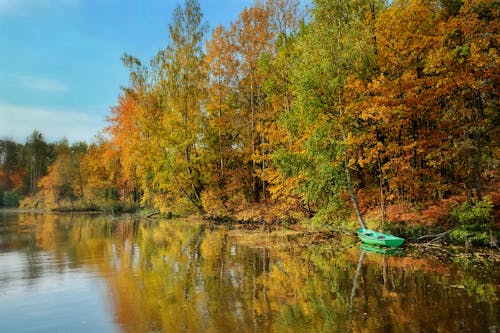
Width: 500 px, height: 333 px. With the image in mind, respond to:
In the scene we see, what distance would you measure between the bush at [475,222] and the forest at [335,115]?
113 mm

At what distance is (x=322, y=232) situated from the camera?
2445cm

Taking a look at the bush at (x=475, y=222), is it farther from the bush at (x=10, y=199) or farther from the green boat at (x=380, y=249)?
the bush at (x=10, y=199)

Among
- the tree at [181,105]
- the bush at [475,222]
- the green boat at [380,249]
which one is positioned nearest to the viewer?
the bush at [475,222]

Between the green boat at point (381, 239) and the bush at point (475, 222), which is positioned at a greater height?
the bush at point (475, 222)

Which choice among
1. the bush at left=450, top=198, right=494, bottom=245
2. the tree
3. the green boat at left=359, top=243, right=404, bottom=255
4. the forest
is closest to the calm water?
the green boat at left=359, top=243, right=404, bottom=255

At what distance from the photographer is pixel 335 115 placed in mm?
22141

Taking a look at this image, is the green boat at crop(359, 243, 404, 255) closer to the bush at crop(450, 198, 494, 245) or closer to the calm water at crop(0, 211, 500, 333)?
the calm water at crop(0, 211, 500, 333)

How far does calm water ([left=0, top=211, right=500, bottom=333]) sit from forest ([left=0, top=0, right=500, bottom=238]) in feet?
17.5

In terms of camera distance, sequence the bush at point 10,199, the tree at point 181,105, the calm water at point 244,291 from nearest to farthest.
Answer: the calm water at point 244,291
the tree at point 181,105
the bush at point 10,199

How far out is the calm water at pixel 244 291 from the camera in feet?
27.3

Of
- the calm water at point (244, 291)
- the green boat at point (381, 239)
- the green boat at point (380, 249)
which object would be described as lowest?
the green boat at point (380, 249)

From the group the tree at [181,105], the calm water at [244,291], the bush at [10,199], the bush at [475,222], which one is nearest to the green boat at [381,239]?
the calm water at [244,291]

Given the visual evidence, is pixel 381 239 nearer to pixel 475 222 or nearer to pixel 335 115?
pixel 475 222

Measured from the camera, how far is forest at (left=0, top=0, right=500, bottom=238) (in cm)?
1892
